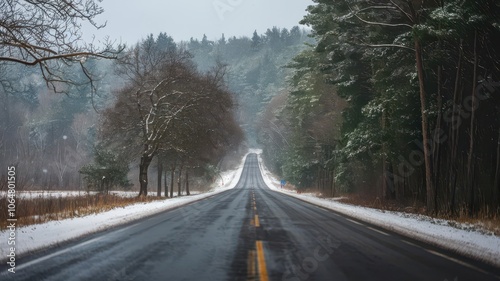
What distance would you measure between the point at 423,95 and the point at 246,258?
42.4 feet

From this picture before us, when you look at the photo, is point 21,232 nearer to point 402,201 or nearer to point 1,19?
point 1,19

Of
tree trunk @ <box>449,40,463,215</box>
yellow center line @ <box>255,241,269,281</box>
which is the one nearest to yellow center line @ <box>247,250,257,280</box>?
yellow center line @ <box>255,241,269,281</box>

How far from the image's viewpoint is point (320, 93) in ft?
120

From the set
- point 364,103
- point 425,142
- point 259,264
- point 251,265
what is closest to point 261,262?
point 259,264

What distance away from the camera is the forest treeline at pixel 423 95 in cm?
1409

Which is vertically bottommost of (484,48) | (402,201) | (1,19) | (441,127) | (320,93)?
(402,201)

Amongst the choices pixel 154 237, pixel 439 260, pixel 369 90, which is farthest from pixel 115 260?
pixel 369 90

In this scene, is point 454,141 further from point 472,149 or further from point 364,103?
point 364,103

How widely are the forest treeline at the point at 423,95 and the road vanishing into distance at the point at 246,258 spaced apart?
24.4 ft

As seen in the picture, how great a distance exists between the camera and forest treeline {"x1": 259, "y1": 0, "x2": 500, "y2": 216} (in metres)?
14.1

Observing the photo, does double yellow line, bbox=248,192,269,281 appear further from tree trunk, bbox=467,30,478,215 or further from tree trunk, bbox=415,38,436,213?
tree trunk, bbox=415,38,436,213

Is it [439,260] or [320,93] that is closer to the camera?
[439,260]

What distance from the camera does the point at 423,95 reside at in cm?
1666

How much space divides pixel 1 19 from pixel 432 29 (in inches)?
518
